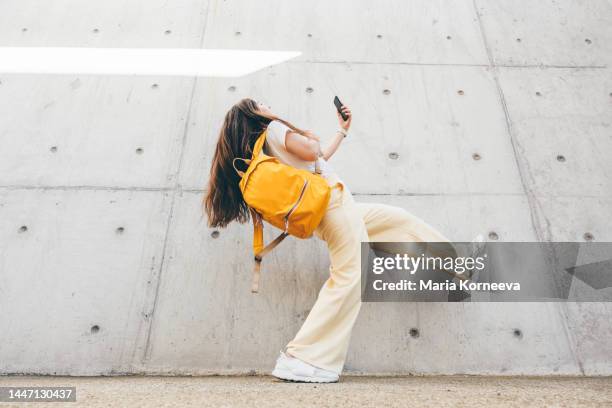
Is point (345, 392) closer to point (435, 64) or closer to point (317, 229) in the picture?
point (317, 229)

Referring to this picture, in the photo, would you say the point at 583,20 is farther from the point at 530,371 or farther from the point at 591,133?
the point at 530,371

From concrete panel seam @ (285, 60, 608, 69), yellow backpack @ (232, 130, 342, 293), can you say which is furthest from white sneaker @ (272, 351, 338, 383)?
concrete panel seam @ (285, 60, 608, 69)

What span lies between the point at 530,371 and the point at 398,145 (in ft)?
5.90

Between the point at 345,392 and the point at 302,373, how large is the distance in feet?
1.04

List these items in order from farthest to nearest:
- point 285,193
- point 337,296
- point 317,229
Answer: point 317,229, point 337,296, point 285,193

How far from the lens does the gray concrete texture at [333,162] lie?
2.88m

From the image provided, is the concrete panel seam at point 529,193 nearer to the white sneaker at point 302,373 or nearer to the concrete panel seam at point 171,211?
the white sneaker at point 302,373

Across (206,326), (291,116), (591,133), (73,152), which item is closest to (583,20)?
(591,133)

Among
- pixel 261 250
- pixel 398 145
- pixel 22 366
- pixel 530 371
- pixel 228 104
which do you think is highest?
pixel 228 104

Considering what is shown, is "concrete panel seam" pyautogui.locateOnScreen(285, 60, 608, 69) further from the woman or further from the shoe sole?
the shoe sole

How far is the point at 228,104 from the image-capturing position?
3965mm

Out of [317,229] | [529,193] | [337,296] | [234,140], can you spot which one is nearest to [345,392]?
[337,296]

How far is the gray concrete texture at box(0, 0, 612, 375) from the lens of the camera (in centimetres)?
288

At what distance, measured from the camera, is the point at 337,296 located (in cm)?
246
